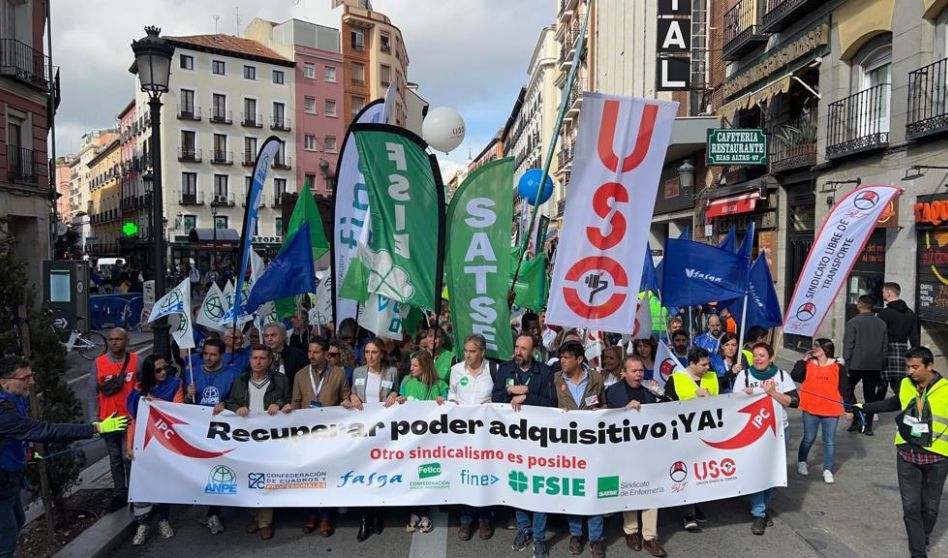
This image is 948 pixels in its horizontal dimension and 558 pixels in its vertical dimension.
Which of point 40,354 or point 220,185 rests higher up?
point 220,185

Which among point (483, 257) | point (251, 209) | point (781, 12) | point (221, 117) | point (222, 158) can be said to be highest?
point (221, 117)

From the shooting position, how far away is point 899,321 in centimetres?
924

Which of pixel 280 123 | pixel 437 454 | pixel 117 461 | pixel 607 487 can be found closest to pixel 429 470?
pixel 437 454

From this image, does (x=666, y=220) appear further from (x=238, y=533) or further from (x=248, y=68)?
(x=248, y=68)

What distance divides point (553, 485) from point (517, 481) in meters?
0.29

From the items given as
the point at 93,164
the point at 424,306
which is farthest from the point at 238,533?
the point at 93,164

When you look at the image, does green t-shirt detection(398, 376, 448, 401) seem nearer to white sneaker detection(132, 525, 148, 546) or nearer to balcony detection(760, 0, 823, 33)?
white sneaker detection(132, 525, 148, 546)

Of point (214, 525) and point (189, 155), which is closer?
point (214, 525)

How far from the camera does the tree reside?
5.21m

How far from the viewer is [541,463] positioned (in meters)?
5.50

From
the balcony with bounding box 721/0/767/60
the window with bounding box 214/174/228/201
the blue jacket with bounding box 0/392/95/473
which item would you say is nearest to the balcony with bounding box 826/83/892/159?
the balcony with bounding box 721/0/767/60

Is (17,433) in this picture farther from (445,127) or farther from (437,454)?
(445,127)

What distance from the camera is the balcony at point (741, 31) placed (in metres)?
16.8

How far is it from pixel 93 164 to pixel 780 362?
9487cm
